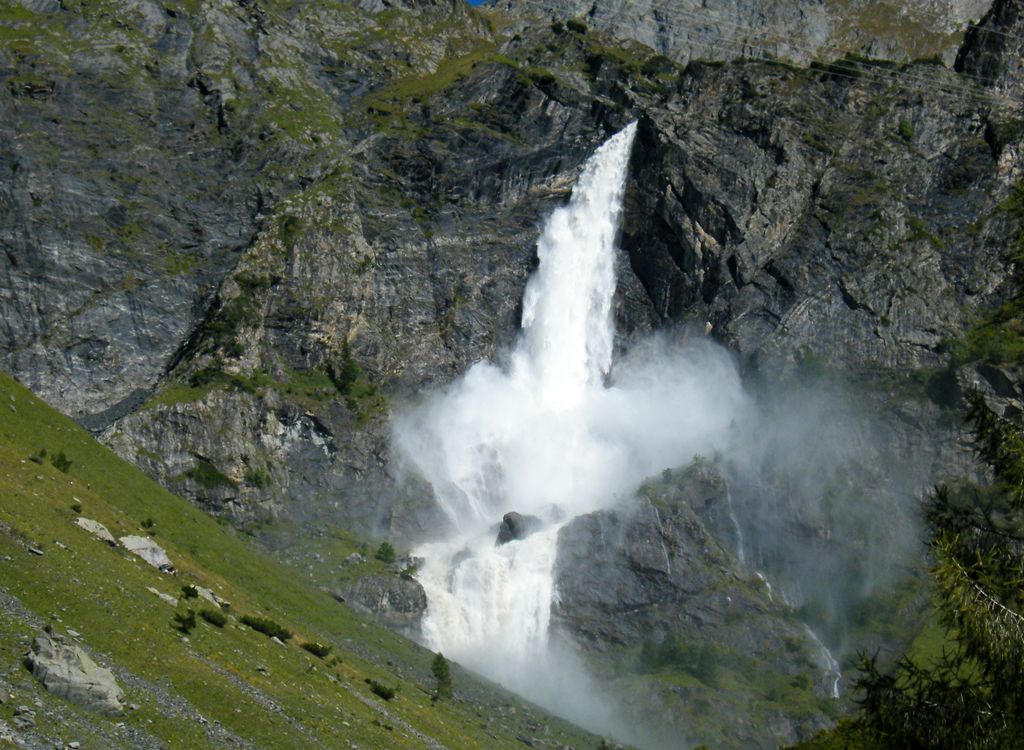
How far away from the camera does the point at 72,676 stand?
2708cm

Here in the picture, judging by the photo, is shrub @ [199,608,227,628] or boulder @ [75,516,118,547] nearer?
shrub @ [199,608,227,628]

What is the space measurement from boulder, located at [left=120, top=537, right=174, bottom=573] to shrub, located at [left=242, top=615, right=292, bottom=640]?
4362 millimetres

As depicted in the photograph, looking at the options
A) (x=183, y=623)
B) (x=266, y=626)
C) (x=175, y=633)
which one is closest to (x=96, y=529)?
(x=266, y=626)

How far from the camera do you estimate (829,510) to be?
306 feet

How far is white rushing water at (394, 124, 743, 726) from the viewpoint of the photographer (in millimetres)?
87562

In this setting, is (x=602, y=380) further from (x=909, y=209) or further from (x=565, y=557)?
(x=909, y=209)

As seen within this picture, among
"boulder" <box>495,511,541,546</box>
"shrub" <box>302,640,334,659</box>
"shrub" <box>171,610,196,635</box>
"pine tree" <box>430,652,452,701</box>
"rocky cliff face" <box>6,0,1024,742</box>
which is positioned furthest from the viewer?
"boulder" <box>495,511,541,546</box>

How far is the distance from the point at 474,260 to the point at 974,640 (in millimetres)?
103410

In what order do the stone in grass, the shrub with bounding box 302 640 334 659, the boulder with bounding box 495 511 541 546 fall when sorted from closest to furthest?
the stone in grass < the shrub with bounding box 302 640 334 659 < the boulder with bounding box 495 511 541 546

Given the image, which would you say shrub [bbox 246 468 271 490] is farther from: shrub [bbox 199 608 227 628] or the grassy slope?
shrub [bbox 199 608 227 628]

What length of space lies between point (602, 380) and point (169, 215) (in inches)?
2022

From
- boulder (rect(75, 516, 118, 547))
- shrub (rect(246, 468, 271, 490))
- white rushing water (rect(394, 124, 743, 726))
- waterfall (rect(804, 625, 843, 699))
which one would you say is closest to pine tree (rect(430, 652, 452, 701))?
white rushing water (rect(394, 124, 743, 726))

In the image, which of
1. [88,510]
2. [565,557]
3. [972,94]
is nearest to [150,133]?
[565,557]

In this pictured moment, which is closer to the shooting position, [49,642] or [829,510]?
[49,642]
